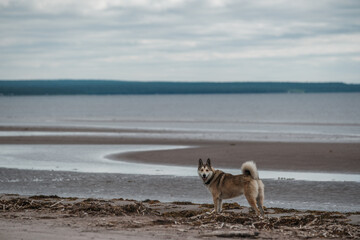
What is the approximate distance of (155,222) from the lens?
9812 millimetres

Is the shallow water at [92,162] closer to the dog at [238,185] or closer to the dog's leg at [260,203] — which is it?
the dog at [238,185]

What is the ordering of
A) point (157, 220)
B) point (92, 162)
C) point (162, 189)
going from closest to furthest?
point (157, 220) → point (162, 189) → point (92, 162)

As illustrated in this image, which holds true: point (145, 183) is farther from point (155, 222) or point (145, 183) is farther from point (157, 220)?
point (155, 222)

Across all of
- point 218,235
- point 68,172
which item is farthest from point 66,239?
point 68,172

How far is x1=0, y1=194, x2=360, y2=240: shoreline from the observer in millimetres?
8570

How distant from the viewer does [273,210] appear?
1156cm

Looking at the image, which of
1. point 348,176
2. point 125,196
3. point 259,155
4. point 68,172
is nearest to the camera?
point 125,196

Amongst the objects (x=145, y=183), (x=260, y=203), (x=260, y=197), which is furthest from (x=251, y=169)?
(x=145, y=183)

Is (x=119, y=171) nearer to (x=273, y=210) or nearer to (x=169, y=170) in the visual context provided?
(x=169, y=170)

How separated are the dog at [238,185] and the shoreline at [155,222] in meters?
0.32

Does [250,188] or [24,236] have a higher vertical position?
[250,188]

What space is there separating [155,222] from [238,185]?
71.7 inches

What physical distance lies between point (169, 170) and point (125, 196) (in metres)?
5.26

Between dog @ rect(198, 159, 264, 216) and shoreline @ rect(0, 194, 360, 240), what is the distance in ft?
1.05
